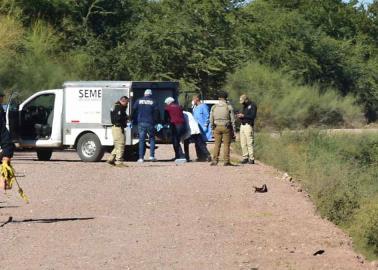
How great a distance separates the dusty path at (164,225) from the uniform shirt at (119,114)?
1972mm

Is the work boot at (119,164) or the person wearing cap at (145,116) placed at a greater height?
the person wearing cap at (145,116)

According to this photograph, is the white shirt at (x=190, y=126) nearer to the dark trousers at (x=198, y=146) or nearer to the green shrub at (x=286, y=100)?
the dark trousers at (x=198, y=146)

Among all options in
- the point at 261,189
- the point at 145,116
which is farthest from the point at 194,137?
the point at 261,189

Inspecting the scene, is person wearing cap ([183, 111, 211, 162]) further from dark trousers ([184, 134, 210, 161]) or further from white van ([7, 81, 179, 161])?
white van ([7, 81, 179, 161])

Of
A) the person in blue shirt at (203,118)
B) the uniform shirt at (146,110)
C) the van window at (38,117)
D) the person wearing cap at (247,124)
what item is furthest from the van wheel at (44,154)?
the person wearing cap at (247,124)

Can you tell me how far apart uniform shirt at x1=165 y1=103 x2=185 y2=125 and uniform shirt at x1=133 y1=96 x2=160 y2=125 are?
0.56 meters

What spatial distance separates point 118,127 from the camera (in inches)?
987

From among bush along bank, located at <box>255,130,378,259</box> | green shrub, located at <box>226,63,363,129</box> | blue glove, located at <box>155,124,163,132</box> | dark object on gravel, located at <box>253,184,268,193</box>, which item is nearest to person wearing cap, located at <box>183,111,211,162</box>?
blue glove, located at <box>155,124,163,132</box>

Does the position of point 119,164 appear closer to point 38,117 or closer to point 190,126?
point 190,126

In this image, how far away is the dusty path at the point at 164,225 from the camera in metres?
12.3

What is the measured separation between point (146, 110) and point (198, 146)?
2.25m

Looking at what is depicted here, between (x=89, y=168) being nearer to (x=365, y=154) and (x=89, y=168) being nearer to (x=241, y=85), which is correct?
(x=365, y=154)

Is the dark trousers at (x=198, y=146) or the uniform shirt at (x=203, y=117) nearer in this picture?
the dark trousers at (x=198, y=146)

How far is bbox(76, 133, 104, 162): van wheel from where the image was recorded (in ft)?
88.6
